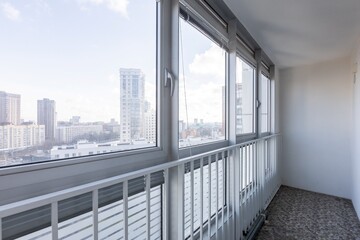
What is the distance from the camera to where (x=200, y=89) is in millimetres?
1888

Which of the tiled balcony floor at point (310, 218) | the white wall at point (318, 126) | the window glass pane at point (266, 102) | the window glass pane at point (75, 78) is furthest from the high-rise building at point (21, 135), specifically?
the white wall at point (318, 126)

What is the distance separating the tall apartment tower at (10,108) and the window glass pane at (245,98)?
7.11 ft

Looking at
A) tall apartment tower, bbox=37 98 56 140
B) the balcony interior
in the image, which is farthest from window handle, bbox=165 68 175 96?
tall apartment tower, bbox=37 98 56 140

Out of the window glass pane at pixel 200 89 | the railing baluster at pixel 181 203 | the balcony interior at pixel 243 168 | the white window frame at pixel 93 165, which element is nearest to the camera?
the white window frame at pixel 93 165

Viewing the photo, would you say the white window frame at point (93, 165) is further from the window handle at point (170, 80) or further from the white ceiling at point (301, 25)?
the white ceiling at point (301, 25)

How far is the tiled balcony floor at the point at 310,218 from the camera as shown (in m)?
2.47

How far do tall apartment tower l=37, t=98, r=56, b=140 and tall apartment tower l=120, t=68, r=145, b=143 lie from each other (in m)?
0.34

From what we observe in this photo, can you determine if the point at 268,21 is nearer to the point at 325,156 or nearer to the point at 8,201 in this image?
the point at 8,201

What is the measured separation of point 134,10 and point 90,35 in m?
0.36

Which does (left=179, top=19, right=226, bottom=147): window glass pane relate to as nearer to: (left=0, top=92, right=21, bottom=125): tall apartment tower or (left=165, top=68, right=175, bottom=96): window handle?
(left=165, top=68, right=175, bottom=96): window handle

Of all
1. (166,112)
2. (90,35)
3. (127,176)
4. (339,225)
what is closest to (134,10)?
(90,35)

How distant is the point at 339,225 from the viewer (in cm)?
268

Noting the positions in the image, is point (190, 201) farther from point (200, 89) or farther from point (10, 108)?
point (10, 108)

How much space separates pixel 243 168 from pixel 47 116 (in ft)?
6.25
